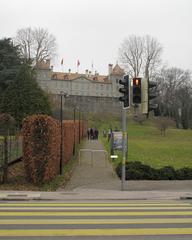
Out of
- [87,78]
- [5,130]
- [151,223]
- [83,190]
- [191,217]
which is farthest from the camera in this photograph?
[87,78]

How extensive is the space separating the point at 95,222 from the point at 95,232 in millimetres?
1300

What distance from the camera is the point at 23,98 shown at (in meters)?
64.2

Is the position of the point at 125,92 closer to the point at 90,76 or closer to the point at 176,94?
the point at 176,94

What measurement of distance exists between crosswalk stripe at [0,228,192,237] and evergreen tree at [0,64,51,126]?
5413 cm

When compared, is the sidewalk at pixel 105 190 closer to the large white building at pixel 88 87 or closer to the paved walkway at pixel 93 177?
the paved walkway at pixel 93 177

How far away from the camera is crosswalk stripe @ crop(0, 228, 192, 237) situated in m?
9.14

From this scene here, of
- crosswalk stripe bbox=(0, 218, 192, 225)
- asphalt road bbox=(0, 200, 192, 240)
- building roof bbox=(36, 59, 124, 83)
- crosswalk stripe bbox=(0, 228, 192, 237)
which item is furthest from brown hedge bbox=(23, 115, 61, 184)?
building roof bbox=(36, 59, 124, 83)

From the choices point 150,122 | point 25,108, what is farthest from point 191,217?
point 150,122

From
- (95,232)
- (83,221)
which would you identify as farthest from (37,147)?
(95,232)

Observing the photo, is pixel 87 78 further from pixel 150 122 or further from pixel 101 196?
pixel 101 196

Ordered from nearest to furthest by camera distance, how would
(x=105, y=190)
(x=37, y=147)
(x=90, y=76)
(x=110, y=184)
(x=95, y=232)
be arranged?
(x=95, y=232) → (x=105, y=190) → (x=37, y=147) → (x=110, y=184) → (x=90, y=76)

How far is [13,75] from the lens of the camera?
221ft

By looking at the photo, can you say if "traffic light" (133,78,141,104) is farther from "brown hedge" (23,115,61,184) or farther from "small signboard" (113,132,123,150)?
"small signboard" (113,132,123,150)

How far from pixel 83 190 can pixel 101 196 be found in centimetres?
191
